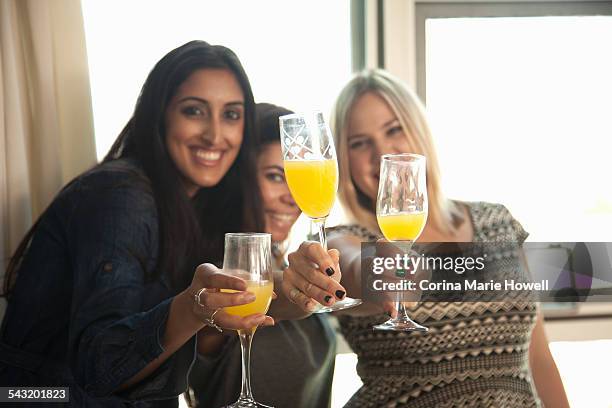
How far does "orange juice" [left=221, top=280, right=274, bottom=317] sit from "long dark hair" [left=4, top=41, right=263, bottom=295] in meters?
0.48

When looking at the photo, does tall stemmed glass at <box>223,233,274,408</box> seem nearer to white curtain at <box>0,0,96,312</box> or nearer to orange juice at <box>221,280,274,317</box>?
orange juice at <box>221,280,274,317</box>

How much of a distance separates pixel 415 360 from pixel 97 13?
0.90 m

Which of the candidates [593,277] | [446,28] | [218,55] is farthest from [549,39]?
[218,55]

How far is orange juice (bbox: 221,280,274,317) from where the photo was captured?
2.69ft

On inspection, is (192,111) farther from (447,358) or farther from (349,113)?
(447,358)

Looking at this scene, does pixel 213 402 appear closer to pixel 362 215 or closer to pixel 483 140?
pixel 362 215

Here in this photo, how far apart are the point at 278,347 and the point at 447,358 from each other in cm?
33

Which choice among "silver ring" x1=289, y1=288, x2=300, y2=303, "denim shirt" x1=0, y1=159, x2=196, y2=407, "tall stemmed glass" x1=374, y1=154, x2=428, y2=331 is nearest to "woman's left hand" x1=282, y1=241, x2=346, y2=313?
"silver ring" x1=289, y1=288, x2=300, y2=303

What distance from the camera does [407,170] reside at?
3.06ft

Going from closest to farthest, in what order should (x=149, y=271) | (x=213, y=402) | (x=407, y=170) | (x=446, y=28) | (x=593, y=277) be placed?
1. (x=407, y=170)
2. (x=149, y=271)
3. (x=213, y=402)
4. (x=446, y=28)
5. (x=593, y=277)

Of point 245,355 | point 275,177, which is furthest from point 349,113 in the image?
point 245,355

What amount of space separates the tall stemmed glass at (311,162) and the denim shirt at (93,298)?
0.27 meters

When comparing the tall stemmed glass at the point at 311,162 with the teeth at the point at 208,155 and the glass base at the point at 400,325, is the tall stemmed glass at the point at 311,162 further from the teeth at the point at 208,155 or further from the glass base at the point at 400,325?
the teeth at the point at 208,155

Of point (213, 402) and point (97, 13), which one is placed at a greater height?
point (97, 13)
